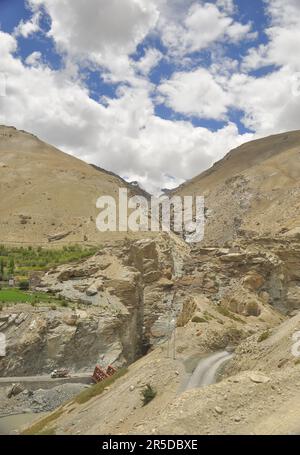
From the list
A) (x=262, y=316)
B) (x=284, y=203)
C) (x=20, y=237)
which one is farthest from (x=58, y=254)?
(x=284, y=203)

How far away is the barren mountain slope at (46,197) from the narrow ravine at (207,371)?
49.1m

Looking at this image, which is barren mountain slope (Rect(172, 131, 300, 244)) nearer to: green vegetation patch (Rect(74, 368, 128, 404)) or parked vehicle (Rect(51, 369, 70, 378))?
parked vehicle (Rect(51, 369, 70, 378))

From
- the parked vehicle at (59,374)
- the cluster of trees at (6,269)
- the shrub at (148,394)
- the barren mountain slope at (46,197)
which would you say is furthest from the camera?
the barren mountain slope at (46,197)

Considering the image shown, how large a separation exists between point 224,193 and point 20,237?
50976 millimetres

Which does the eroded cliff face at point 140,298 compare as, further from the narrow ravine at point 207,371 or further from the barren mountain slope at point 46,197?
the barren mountain slope at point 46,197

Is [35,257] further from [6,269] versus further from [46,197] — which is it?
[46,197]

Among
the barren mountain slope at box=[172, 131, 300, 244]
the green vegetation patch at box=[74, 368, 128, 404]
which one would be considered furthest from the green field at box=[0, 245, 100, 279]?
the barren mountain slope at box=[172, 131, 300, 244]

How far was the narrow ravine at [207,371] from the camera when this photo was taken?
16.5 meters

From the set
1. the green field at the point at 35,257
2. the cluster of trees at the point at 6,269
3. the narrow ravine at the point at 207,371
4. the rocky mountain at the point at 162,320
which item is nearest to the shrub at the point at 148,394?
the rocky mountain at the point at 162,320

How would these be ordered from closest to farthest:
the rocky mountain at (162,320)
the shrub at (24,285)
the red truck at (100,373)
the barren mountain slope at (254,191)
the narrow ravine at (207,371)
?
the rocky mountain at (162,320)
the narrow ravine at (207,371)
the red truck at (100,373)
the shrub at (24,285)
the barren mountain slope at (254,191)
